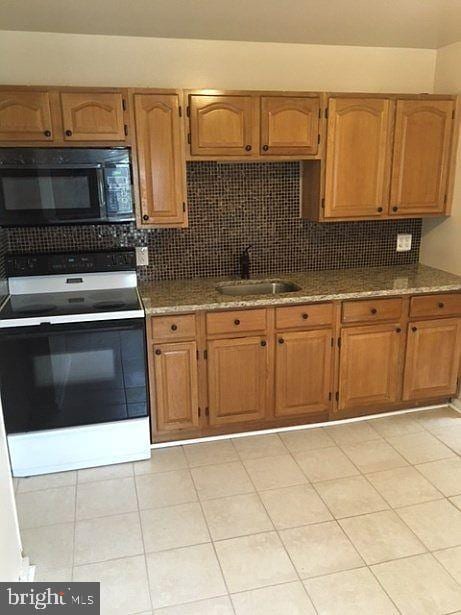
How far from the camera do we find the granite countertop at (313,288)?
272 cm

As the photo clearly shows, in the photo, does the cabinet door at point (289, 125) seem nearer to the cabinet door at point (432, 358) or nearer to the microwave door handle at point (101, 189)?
the microwave door handle at point (101, 189)

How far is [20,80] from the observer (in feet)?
9.07

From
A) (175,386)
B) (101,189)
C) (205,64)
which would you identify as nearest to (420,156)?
(205,64)

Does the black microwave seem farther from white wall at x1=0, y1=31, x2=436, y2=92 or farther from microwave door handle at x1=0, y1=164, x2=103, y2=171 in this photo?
white wall at x1=0, y1=31, x2=436, y2=92

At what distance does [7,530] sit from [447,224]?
307 centimetres

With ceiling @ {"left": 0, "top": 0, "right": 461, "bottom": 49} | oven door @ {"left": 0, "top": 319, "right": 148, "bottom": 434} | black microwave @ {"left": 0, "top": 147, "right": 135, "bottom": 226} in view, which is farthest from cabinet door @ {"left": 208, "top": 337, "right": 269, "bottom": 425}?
ceiling @ {"left": 0, "top": 0, "right": 461, "bottom": 49}

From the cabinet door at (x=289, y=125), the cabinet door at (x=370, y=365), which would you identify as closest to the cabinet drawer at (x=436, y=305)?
the cabinet door at (x=370, y=365)

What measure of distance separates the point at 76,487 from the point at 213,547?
842 millimetres

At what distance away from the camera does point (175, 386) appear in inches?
109

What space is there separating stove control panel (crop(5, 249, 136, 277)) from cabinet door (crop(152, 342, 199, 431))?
644mm

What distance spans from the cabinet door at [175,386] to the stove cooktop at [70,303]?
1.07 feet

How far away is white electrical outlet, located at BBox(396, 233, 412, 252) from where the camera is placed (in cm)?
354

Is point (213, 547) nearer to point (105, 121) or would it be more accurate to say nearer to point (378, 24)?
point (105, 121)

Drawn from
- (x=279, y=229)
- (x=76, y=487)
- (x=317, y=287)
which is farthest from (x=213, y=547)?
(x=279, y=229)
